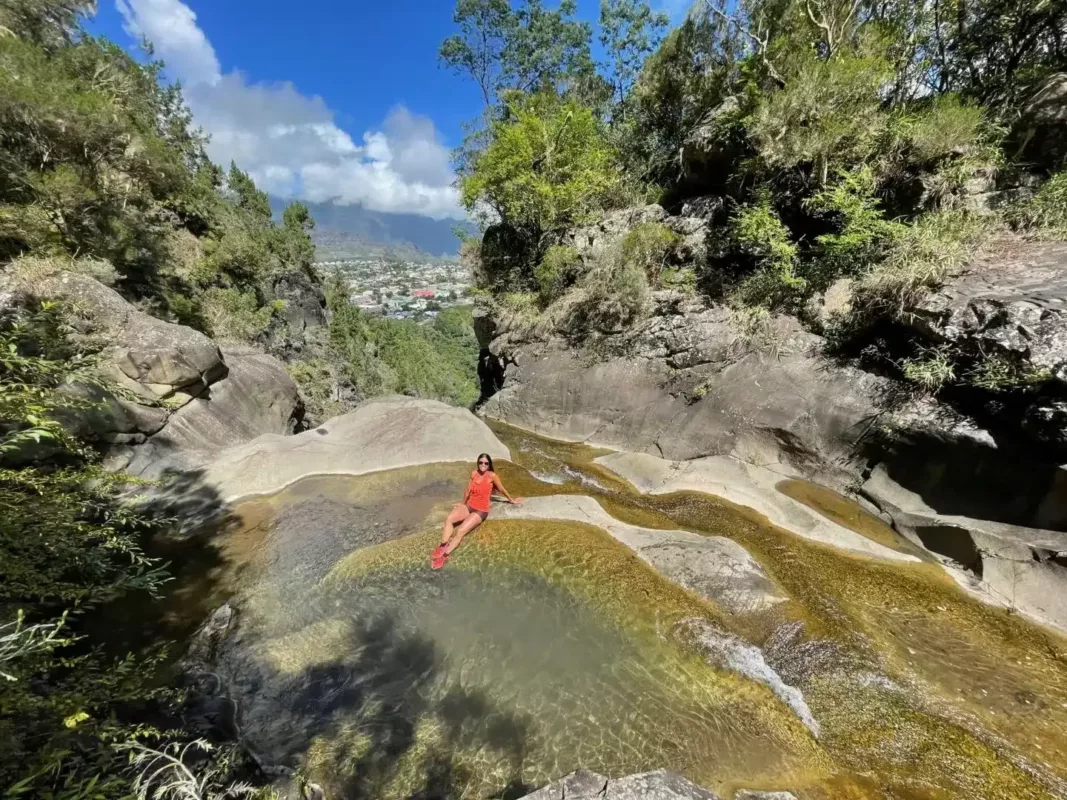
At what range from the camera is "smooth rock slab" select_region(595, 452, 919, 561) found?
7.81 metres

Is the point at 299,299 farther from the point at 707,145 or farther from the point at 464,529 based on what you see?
the point at 464,529

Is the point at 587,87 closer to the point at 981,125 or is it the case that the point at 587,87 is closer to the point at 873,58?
the point at 873,58

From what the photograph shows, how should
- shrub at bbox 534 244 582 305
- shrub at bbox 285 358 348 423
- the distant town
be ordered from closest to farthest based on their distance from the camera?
shrub at bbox 534 244 582 305, shrub at bbox 285 358 348 423, the distant town

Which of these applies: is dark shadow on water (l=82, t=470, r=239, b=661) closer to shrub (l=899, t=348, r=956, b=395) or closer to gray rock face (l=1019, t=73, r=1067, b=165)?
shrub (l=899, t=348, r=956, b=395)

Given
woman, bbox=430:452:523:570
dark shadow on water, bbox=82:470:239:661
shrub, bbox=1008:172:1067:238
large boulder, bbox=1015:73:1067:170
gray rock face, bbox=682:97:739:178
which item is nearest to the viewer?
dark shadow on water, bbox=82:470:239:661

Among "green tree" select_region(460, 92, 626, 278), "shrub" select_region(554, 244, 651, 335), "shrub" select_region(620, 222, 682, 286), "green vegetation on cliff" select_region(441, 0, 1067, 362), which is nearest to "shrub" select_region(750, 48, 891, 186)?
"green vegetation on cliff" select_region(441, 0, 1067, 362)

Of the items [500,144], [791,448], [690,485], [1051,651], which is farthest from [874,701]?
Answer: [500,144]

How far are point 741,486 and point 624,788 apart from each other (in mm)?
6625

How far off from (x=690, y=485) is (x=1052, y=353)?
6.00 metres

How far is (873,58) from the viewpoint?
11.2 m

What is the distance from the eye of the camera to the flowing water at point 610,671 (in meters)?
4.64

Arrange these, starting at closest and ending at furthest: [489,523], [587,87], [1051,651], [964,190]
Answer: [1051,651], [489,523], [964,190], [587,87]

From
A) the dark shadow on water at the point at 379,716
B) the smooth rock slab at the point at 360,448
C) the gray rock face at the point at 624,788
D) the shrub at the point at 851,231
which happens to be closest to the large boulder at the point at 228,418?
the smooth rock slab at the point at 360,448

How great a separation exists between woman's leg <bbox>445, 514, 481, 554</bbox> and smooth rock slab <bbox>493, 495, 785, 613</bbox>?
1.80 feet
